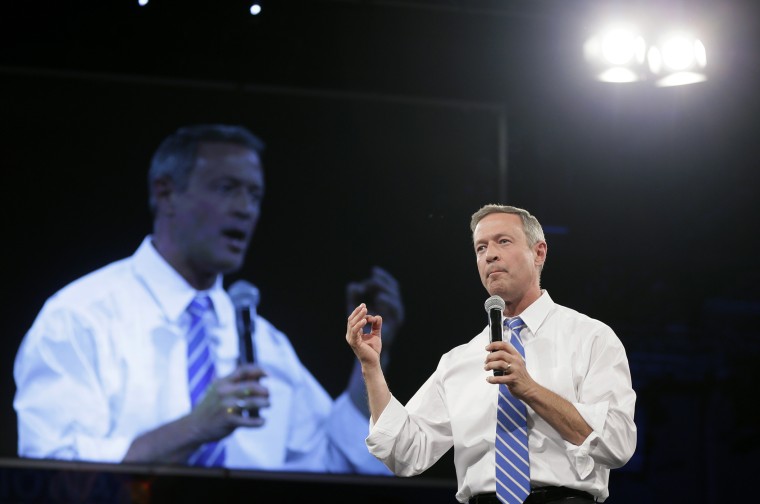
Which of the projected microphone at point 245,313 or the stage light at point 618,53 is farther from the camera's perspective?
the stage light at point 618,53

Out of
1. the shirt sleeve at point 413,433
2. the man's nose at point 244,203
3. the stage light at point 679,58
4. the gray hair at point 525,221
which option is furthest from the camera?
the stage light at point 679,58

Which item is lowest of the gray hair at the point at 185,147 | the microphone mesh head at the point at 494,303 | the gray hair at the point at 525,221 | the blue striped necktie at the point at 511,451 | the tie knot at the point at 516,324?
the blue striped necktie at the point at 511,451

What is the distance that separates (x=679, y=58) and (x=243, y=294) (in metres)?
2.63

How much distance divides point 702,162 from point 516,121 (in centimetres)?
124

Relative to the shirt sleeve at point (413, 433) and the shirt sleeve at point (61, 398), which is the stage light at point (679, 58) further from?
the shirt sleeve at point (413, 433)

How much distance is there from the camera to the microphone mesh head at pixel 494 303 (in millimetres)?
2307

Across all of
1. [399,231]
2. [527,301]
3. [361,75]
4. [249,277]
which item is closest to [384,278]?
[399,231]

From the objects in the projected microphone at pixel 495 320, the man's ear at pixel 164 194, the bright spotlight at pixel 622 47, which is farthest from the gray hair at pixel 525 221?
the bright spotlight at pixel 622 47

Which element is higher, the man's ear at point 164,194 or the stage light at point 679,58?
the stage light at point 679,58

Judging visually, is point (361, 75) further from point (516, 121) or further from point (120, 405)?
point (120, 405)

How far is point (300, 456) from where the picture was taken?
4961 mm

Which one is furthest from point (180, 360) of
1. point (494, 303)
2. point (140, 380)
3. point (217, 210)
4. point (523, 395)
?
point (523, 395)

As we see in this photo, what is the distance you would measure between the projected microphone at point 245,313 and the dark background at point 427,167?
2.5 inches

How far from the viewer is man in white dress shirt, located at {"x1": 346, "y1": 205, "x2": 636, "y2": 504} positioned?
2.17 meters
